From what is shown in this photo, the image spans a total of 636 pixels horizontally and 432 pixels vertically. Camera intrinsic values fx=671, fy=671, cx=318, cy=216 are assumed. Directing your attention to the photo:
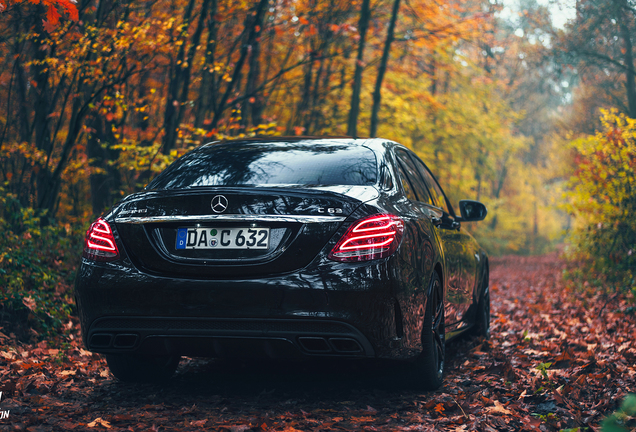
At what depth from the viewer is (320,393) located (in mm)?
4320

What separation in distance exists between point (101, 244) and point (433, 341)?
210 centimetres

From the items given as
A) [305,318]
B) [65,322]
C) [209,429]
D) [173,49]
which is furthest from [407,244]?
[173,49]

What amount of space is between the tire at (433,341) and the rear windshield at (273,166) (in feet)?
2.89

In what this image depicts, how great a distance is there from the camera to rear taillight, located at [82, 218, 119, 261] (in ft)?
12.4

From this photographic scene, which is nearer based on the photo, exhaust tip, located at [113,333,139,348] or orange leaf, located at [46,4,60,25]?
exhaust tip, located at [113,333,139,348]

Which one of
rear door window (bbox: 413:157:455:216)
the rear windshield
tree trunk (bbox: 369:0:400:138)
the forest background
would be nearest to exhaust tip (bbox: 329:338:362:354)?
the rear windshield

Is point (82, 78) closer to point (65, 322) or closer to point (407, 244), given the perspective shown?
point (65, 322)

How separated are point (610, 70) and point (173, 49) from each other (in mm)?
18998

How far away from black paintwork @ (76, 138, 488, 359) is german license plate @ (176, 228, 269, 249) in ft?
0.11

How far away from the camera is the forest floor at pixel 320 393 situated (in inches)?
142

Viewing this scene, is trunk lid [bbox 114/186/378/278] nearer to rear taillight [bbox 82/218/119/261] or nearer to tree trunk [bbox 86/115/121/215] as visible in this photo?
rear taillight [bbox 82/218/119/261]

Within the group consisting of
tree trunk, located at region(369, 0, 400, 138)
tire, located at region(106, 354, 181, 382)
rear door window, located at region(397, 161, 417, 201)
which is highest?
tree trunk, located at region(369, 0, 400, 138)

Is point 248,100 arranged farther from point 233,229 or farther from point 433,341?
point 233,229

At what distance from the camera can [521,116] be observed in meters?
29.2
